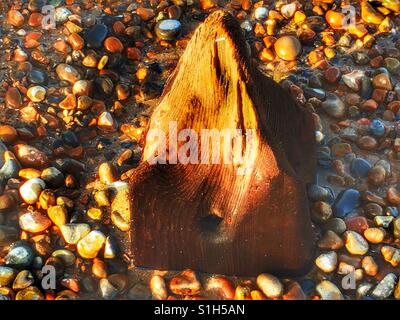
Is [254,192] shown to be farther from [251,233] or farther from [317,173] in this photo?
[317,173]

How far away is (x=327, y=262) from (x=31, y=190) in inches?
53.7

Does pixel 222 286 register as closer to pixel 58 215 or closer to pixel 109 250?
pixel 109 250

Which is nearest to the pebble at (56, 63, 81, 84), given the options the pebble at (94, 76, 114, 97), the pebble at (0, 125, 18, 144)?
the pebble at (94, 76, 114, 97)

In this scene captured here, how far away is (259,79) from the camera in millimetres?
2184

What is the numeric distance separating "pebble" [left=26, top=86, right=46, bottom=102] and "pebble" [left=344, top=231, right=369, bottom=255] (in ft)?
5.79

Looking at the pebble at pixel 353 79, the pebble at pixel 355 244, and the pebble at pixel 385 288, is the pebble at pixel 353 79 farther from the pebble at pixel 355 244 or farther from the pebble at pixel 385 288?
the pebble at pixel 385 288

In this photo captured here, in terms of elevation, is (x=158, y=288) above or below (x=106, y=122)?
below

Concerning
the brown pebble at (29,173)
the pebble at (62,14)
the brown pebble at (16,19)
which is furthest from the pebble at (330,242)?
the brown pebble at (16,19)

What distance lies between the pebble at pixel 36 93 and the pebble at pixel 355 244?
5.79ft

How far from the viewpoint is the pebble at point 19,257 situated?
2445mm

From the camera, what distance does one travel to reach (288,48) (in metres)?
3.44

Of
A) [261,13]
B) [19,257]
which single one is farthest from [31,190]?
[261,13]

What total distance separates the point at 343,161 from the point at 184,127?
1.09 metres

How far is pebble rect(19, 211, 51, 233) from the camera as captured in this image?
2580mm
